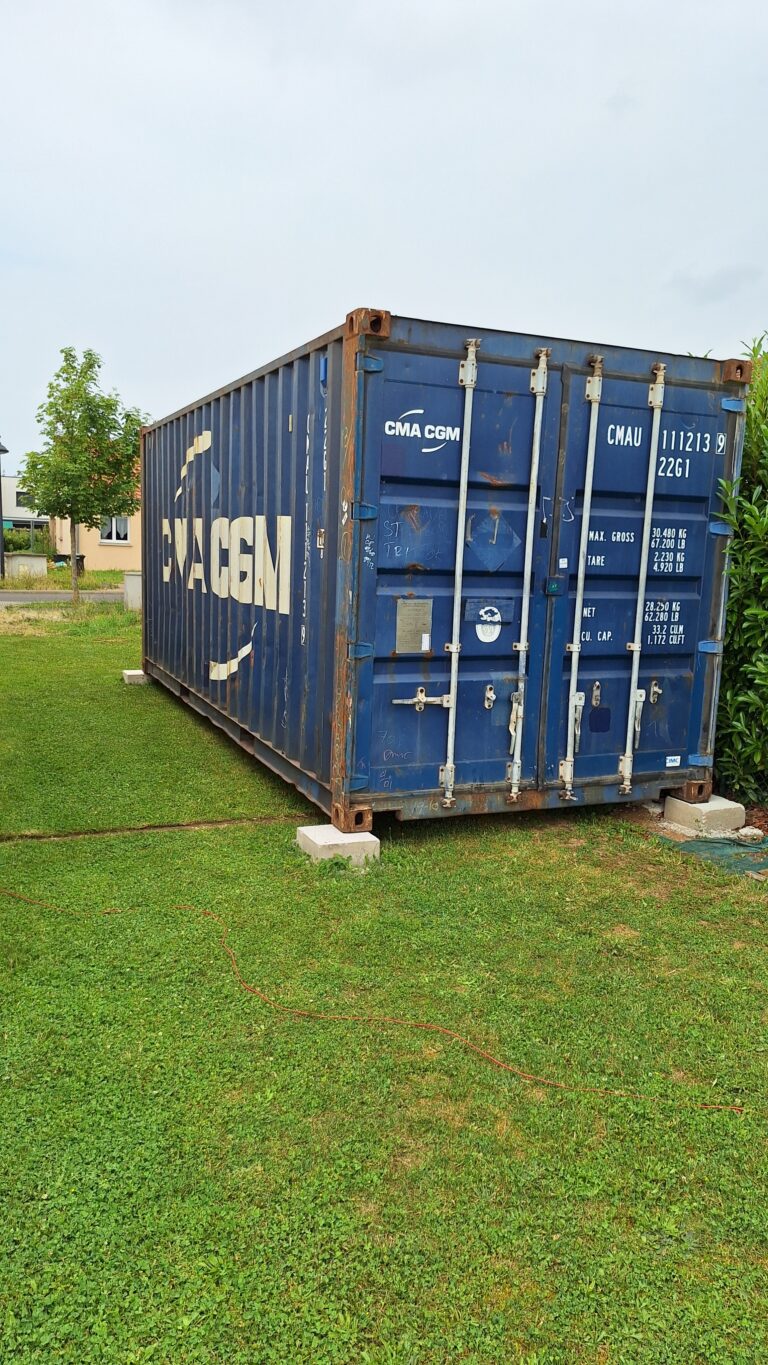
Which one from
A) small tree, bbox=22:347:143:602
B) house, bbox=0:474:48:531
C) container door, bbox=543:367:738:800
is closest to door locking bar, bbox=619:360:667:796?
container door, bbox=543:367:738:800

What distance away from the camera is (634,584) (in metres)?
6.02

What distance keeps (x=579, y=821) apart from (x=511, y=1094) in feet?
10.7

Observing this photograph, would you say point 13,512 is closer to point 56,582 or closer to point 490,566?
point 56,582

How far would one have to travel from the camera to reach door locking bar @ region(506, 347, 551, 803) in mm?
5457

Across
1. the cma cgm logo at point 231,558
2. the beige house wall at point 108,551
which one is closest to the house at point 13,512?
the beige house wall at point 108,551

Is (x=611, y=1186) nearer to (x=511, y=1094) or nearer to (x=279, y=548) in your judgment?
(x=511, y=1094)

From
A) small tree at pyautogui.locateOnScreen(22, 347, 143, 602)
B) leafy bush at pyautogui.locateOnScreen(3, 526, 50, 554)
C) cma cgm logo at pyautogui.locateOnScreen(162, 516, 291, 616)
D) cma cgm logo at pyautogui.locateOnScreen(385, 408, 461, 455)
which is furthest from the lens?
leafy bush at pyautogui.locateOnScreen(3, 526, 50, 554)

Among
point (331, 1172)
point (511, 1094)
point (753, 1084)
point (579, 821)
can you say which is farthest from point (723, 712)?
point (331, 1172)

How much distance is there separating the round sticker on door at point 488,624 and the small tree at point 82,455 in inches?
697

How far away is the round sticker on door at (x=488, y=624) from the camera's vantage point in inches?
220

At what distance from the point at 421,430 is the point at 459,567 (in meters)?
0.77

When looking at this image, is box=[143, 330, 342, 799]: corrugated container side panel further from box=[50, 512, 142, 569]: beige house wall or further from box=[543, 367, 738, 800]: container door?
box=[50, 512, 142, 569]: beige house wall

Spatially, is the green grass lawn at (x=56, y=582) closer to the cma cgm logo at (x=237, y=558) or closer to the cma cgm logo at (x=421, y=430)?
the cma cgm logo at (x=237, y=558)

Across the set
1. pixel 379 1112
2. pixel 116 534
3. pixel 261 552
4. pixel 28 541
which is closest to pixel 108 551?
pixel 116 534
